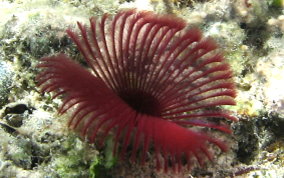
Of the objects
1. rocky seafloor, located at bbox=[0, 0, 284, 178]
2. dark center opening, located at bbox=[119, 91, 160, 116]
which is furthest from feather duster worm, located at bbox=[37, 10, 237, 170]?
rocky seafloor, located at bbox=[0, 0, 284, 178]

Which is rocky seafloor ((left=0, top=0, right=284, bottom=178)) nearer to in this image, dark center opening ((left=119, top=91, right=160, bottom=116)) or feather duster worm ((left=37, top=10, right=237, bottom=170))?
feather duster worm ((left=37, top=10, right=237, bottom=170))

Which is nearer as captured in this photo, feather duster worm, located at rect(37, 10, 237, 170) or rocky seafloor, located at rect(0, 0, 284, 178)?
feather duster worm, located at rect(37, 10, 237, 170)

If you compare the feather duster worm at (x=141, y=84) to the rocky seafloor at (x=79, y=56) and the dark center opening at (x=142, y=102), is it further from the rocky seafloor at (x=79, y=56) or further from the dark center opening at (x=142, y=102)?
the rocky seafloor at (x=79, y=56)

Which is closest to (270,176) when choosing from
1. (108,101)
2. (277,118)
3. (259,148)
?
(259,148)

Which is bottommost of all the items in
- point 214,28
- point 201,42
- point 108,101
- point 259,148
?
point 259,148

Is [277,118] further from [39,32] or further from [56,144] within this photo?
[39,32]

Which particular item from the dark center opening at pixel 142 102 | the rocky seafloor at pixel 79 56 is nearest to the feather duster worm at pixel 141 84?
the dark center opening at pixel 142 102
